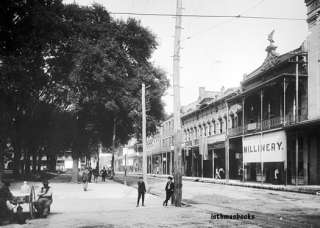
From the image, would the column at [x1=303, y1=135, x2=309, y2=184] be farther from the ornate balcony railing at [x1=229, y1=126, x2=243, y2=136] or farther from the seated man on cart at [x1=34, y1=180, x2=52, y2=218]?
the seated man on cart at [x1=34, y1=180, x2=52, y2=218]

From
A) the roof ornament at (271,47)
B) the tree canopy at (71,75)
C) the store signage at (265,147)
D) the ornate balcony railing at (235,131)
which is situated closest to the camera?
the tree canopy at (71,75)

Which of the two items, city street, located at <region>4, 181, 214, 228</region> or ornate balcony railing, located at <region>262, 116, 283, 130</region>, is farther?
ornate balcony railing, located at <region>262, 116, 283, 130</region>

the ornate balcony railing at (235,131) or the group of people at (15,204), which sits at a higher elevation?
the ornate balcony railing at (235,131)

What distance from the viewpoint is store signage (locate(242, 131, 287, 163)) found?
32.5 m

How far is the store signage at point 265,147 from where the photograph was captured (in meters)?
32.5

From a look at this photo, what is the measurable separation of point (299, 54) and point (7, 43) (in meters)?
21.3

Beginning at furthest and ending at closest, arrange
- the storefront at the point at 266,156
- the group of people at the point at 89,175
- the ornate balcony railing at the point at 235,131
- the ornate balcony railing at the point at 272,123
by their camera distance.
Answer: the ornate balcony railing at the point at 235,131 < the ornate balcony railing at the point at 272,123 < the storefront at the point at 266,156 < the group of people at the point at 89,175

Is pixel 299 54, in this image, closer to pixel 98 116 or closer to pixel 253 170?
pixel 253 170

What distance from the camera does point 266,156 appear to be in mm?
→ 34531

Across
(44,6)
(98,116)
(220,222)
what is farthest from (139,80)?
(220,222)

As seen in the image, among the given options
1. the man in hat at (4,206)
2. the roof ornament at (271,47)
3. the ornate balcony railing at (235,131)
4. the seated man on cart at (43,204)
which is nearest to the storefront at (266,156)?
the ornate balcony railing at (235,131)

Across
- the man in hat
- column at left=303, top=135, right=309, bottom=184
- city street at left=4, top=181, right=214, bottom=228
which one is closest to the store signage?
column at left=303, top=135, right=309, bottom=184

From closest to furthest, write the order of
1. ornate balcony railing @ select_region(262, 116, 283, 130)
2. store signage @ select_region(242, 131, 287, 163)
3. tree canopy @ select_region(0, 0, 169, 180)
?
tree canopy @ select_region(0, 0, 169, 180) → store signage @ select_region(242, 131, 287, 163) → ornate balcony railing @ select_region(262, 116, 283, 130)

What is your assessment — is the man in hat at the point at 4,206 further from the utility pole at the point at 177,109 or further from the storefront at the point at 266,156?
the storefront at the point at 266,156
